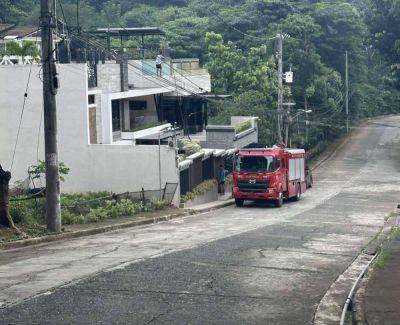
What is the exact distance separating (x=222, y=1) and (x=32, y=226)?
83433 millimetres

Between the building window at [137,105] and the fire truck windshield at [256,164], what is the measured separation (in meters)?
10.1

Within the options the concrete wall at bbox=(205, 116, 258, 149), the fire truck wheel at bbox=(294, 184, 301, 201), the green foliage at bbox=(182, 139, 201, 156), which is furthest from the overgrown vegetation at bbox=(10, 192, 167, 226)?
the concrete wall at bbox=(205, 116, 258, 149)

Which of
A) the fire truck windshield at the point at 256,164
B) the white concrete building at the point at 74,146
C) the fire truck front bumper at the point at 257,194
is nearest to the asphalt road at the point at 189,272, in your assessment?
the white concrete building at the point at 74,146

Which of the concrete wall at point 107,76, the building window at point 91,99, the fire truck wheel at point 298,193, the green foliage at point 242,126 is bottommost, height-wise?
the fire truck wheel at point 298,193

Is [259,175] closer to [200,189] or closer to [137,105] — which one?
[200,189]

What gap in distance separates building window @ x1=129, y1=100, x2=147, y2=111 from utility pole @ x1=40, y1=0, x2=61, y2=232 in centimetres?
2234

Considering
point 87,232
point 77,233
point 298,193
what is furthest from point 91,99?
point 77,233

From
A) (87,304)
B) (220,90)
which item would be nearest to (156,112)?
(220,90)

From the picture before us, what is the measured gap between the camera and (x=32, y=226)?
2486cm

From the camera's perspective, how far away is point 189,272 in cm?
1731

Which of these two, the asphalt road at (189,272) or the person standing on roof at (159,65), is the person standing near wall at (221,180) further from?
the asphalt road at (189,272)

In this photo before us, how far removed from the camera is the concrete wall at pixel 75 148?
36094 millimetres

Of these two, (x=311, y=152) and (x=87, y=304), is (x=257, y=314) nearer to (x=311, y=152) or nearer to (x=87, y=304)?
(x=87, y=304)

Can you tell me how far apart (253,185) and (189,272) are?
71.7 feet
